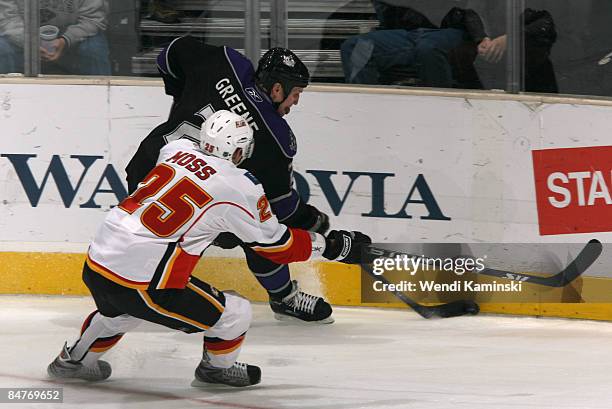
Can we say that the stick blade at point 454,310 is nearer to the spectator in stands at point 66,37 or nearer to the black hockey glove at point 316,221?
the black hockey glove at point 316,221

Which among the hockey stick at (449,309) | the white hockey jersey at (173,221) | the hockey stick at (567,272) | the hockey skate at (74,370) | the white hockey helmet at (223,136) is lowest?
the hockey stick at (449,309)

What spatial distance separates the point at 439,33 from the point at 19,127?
1.94 metres

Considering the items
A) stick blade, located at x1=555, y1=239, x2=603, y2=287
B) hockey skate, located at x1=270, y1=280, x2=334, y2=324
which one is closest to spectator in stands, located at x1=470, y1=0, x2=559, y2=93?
stick blade, located at x1=555, y1=239, x2=603, y2=287

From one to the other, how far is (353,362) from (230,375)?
666 millimetres

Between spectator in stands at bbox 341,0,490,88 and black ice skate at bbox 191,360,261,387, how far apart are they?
196 centimetres

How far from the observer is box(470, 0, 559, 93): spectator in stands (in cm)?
583

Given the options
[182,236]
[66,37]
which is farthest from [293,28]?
[182,236]

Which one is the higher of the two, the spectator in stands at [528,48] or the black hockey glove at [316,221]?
the spectator in stands at [528,48]

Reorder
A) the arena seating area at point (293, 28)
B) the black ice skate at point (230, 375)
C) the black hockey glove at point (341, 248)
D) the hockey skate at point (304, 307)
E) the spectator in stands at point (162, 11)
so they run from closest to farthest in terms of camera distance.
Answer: the black ice skate at point (230, 375) → the black hockey glove at point (341, 248) → the hockey skate at point (304, 307) → the arena seating area at point (293, 28) → the spectator in stands at point (162, 11)

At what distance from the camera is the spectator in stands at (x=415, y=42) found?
601 cm

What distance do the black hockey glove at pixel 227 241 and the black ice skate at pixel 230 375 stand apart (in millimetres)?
1133

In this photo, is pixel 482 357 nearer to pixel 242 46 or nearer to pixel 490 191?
pixel 490 191

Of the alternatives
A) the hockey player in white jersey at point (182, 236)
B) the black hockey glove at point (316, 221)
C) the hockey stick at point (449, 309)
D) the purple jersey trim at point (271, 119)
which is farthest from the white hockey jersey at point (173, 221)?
the hockey stick at point (449, 309)

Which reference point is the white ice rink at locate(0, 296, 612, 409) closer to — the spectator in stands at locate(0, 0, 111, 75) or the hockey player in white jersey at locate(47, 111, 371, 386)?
the hockey player in white jersey at locate(47, 111, 371, 386)
